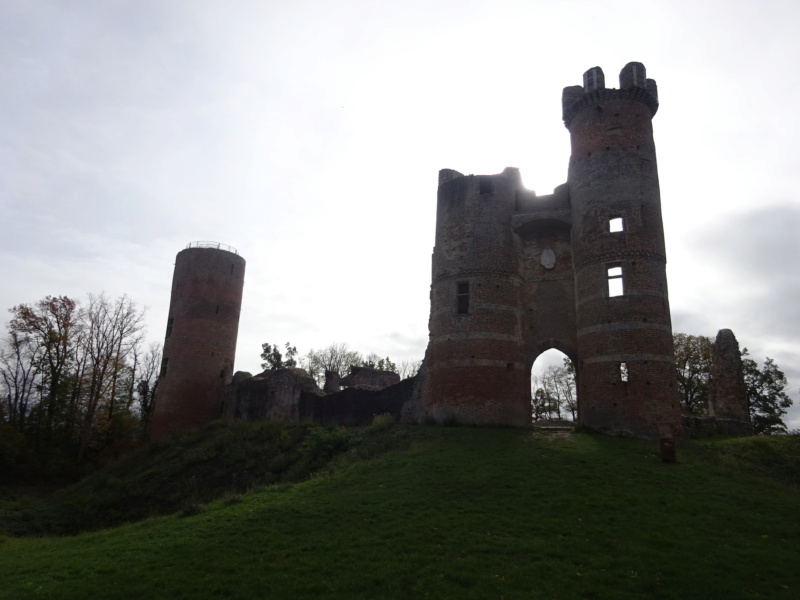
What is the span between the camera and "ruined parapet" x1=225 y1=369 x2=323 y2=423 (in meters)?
31.4

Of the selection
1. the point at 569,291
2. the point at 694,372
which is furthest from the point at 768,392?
the point at 569,291

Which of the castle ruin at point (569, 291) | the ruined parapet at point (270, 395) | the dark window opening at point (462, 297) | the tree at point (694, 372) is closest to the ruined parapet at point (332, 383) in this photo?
the ruined parapet at point (270, 395)

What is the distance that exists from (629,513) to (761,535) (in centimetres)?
242

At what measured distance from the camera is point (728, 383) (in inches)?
1003

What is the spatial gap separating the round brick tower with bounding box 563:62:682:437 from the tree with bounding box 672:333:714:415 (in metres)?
20.5

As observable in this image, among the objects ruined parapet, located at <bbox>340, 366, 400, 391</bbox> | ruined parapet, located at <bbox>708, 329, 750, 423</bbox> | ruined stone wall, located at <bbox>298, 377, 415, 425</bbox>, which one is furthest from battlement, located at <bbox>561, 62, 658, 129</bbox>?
ruined parapet, located at <bbox>340, 366, 400, 391</bbox>

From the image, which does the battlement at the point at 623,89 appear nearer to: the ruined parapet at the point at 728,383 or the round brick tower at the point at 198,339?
the ruined parapet at the point at 728,383

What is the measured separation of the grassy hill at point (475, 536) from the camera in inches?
385

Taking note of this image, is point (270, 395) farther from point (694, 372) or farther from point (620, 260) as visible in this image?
point (694, 372)

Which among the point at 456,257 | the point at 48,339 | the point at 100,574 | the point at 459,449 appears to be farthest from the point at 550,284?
the point at 48,339

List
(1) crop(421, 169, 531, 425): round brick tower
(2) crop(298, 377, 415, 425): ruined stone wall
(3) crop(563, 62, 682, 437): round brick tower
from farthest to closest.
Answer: (2) crop(298, 377, 415, 425): ruined stone wall
(1) crop(421, 169, 531, 425): round brick tower
(3) crop(563, 62, 682, 437): round brick tower

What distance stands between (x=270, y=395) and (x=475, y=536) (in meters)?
22.7

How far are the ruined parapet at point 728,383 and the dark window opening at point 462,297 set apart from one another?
11453 millimetres

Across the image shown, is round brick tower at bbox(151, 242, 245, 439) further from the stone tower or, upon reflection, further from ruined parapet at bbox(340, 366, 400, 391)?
the stone tower
